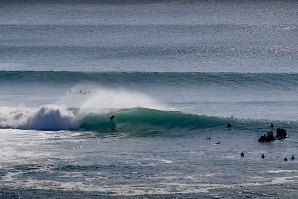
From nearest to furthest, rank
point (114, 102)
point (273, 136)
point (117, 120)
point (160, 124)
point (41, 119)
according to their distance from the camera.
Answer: point (273, 136), point (41, 119), point (160, 124), point (117, 120), point (114, 102)

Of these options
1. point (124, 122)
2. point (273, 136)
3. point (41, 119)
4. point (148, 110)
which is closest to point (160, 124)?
point (124, 122)

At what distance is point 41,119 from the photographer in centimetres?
9375

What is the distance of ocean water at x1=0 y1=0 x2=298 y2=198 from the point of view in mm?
75062

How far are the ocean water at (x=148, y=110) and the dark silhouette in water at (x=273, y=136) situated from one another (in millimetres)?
514

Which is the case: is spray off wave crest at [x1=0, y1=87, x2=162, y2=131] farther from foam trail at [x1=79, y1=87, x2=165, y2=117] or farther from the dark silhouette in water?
the dark silhouette in water

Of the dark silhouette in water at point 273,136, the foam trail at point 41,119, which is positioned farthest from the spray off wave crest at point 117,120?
the dark silhouette in water at point 273,136

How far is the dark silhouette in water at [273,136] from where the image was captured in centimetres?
8606

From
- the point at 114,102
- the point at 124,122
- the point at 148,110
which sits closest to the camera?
the point at 124,122

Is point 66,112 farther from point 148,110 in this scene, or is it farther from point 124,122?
point 148,110

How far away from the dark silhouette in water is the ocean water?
514 mm

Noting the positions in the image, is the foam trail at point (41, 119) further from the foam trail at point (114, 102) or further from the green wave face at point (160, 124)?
the foam trail at point (114, 102)

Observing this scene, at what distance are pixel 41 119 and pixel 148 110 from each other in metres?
9.23

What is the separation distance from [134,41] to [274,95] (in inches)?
1773

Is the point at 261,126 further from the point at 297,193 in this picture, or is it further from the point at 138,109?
the point at 297,193
